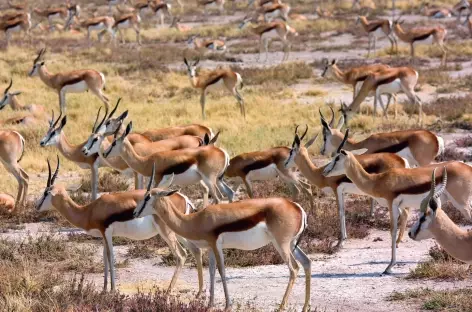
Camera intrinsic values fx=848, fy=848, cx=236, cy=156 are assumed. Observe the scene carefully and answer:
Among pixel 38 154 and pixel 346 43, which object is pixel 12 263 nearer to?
pixel 38 154

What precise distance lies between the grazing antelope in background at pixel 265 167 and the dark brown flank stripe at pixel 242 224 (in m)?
3.48

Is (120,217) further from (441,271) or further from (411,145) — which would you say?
(411,145)

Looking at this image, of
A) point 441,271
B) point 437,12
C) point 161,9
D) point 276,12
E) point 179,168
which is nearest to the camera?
point 441,271

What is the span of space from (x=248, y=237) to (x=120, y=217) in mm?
1250

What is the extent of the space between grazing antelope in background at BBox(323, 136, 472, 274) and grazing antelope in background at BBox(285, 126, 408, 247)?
600mm

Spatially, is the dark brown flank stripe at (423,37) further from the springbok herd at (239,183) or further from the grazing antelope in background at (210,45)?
the springbok herd at (239,183)

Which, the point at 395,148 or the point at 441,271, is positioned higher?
the point at 395,148

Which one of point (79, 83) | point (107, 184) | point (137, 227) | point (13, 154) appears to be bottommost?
point (107, 184)

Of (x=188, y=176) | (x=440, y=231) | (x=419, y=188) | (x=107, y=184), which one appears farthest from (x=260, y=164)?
(x=440, y=231)

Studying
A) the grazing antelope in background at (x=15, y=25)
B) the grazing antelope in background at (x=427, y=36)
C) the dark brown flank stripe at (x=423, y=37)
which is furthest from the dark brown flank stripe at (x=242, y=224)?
the grazing antelope in background at (x=15, y=25)

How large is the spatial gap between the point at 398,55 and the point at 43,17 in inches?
→ 741

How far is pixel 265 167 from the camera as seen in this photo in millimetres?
10570

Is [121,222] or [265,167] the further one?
[265,167]

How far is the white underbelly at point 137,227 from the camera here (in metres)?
7.41
